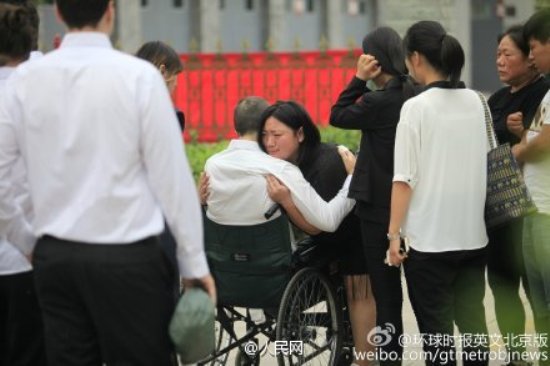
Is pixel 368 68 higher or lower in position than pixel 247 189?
higher

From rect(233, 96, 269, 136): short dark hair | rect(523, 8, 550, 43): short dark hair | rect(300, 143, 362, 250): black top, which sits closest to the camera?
rect(523, 8, 550, 43): short dark hair

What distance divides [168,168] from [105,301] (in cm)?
44

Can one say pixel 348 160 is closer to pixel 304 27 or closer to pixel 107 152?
pixel 107 152

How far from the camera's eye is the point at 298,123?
5629mm

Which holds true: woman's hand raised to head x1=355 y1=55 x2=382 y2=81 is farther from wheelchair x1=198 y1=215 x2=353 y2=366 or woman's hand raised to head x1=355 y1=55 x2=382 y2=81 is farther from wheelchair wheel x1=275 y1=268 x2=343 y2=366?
wheelchair wheel x1=275 y1=268 x2=343 y2=366

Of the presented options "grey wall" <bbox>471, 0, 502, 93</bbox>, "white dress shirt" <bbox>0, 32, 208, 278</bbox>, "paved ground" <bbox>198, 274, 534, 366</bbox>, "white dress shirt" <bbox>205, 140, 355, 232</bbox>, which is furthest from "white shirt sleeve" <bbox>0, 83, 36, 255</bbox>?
"grey wall" <bbox>471, 0, 502, 93</bbox>

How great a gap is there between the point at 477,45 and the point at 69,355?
83.5 feet

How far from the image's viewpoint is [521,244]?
554 cm

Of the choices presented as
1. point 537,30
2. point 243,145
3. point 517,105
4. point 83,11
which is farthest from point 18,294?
point 517,105

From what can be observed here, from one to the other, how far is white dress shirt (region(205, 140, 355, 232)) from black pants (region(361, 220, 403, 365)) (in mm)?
211

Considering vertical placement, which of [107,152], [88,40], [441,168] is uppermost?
[88,40]

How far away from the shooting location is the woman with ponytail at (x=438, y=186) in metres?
4.84

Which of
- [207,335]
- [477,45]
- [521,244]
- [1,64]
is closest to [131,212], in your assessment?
[207,335]

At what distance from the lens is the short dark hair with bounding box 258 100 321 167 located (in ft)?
18.2
